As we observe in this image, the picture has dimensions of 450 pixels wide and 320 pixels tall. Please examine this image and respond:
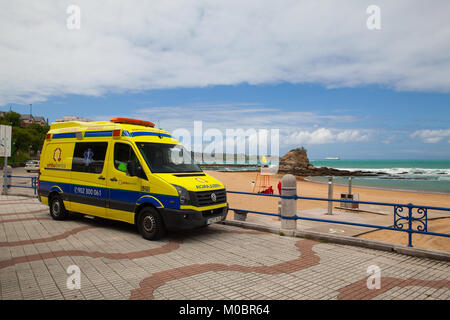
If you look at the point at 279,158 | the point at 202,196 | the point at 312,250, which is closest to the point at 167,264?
the point at 202,196

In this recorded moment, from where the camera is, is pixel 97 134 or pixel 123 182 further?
pixel 97 134

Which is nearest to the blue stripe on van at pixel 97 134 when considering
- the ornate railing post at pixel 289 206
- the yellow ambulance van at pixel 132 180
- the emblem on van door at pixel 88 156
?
the yellow ambulance van at pixel 132 180

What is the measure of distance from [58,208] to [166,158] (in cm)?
417

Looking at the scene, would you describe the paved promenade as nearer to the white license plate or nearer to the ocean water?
the white license plate

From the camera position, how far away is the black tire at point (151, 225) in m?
7.25

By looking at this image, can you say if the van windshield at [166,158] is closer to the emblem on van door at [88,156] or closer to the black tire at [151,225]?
the black tire at [151,225]

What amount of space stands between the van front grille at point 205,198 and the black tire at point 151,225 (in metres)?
0.93

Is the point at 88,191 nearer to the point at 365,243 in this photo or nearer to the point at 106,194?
the point at 106,194

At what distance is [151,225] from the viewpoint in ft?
24.1

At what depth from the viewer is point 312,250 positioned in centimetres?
678

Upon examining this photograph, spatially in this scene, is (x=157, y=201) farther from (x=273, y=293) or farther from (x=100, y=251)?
(x=273, y=293)

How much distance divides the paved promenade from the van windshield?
1662 millimetres

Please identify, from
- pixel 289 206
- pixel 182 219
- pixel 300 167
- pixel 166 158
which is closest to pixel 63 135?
pixel 166 158

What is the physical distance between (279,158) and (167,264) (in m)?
58.9
